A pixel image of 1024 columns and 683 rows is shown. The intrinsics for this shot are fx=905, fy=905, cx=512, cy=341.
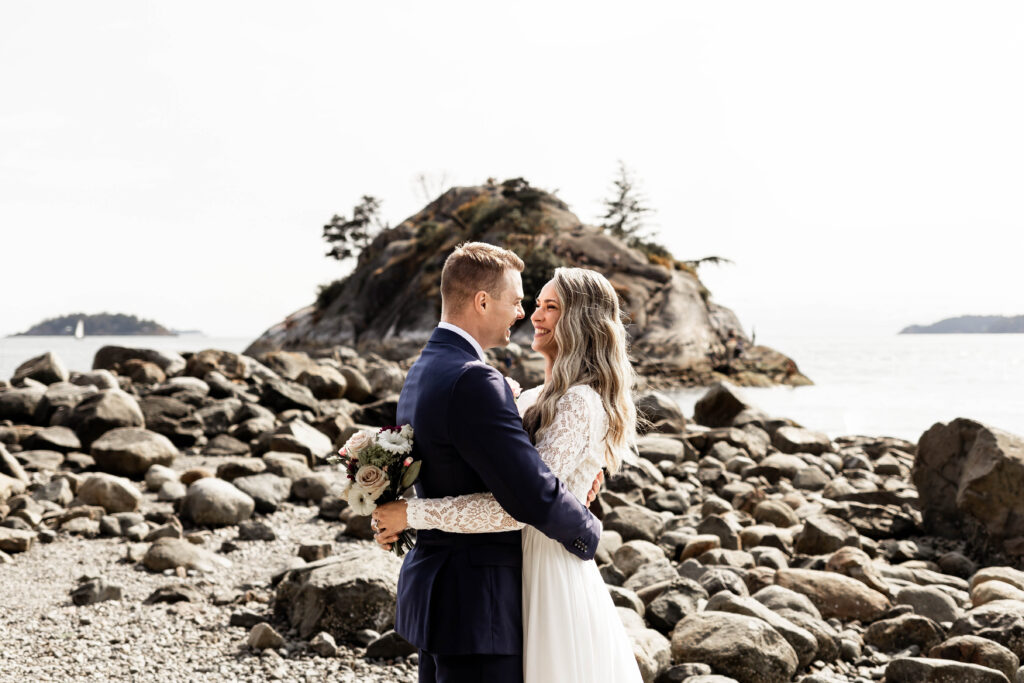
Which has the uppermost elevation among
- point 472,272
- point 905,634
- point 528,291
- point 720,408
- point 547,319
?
point 528,291

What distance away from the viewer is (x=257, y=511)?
9789 mm

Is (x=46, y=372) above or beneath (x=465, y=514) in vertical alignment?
beneath

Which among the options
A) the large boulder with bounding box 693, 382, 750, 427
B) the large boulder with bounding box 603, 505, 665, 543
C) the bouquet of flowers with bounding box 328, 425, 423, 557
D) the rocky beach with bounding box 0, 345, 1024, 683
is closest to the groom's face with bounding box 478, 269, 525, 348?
the bouquet of flowers with bounding box 328, 425, 423, 557

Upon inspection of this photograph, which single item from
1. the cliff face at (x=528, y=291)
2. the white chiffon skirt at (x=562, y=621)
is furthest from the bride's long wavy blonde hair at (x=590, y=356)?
the cliff face at (x=528, y=291)

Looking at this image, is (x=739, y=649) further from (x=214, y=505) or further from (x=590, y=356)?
(x=214, y=505)

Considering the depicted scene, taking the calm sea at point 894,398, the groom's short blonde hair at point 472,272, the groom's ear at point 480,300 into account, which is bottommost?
the calm sea at point 894,398

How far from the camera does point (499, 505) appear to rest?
9.82ft

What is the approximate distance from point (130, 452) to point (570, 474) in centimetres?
956

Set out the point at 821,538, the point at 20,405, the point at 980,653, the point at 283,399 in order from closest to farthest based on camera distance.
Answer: the point at 980,653 → the point at 821,538 → the point at 20,405 → the point at 283,399

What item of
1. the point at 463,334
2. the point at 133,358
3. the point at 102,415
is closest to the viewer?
the point at 463,334

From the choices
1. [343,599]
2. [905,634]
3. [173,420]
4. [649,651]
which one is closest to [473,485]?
[649,651]

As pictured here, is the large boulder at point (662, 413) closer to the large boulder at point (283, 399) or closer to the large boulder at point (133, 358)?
the large boulder at point (283, 399)

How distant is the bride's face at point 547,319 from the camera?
132 inches

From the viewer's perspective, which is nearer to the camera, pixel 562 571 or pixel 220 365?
pixel 562 571
